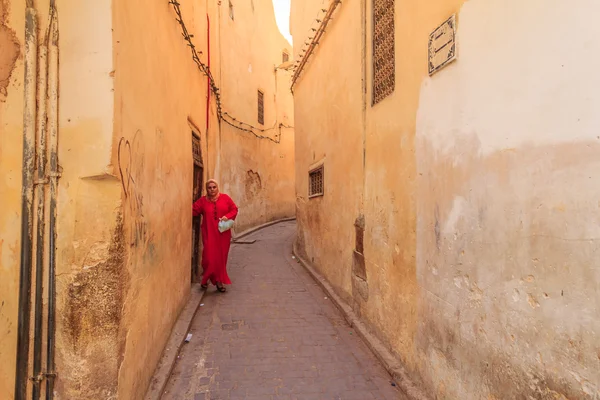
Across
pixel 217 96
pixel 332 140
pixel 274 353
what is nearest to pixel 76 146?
pixel 274 353

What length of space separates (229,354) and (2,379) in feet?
6.97

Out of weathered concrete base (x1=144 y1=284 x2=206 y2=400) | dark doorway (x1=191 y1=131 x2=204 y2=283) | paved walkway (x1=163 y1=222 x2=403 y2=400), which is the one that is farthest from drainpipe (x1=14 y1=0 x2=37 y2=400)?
dark doorway (x1=191 y1=131 x2=204 y2=283)

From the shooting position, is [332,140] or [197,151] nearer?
[332,140]

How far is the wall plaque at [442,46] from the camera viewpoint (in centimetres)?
251

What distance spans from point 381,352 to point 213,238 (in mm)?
3225

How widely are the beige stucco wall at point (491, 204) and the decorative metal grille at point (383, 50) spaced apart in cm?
18

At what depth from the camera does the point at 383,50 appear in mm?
3922

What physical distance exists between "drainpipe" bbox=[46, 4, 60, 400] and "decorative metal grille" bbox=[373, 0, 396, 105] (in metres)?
2.76

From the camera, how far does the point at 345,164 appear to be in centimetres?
512

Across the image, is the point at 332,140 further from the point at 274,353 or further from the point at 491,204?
the point at 491,204

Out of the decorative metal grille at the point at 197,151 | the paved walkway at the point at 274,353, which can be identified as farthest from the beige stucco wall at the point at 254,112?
the paved walkway at the point at 274,353

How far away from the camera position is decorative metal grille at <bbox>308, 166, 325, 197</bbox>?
6.64 meters

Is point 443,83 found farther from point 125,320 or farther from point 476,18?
point 125,320

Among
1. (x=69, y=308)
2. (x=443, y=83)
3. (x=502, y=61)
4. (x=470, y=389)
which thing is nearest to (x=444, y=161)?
(x=443, y=83)
